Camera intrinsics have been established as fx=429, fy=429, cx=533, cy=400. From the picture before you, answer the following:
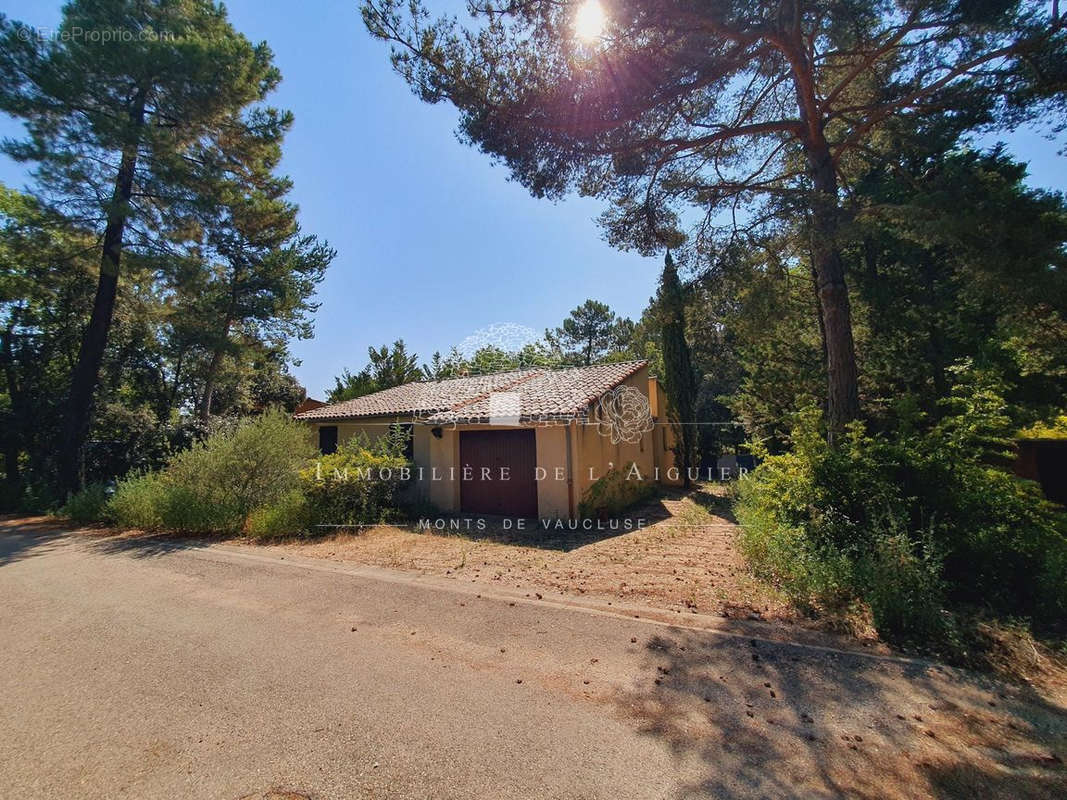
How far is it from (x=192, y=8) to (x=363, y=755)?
795 inches

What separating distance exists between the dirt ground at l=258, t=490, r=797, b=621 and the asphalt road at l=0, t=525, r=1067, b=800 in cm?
80

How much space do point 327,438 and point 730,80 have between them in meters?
15.2

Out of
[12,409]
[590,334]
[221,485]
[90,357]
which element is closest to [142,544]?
[221,485]

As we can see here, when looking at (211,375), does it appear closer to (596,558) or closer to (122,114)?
(122,114)

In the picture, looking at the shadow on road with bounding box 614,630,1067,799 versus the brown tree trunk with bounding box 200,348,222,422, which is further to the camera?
the brown tree trunk with bounding box 200,348,222,422

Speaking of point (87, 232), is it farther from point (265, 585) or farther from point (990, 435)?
point (990, 435)

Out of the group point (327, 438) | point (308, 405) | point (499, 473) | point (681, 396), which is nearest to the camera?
point (499, 473)

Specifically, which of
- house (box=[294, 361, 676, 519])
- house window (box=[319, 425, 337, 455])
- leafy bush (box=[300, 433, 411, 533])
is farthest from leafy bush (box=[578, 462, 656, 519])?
house window (box=[319, 425, 337, 455])

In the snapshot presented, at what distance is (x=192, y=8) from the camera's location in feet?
43.6

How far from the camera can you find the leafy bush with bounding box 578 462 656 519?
10195 mm

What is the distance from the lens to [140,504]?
32.2 ft

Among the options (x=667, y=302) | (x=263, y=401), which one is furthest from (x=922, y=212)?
(x=263, y=401)

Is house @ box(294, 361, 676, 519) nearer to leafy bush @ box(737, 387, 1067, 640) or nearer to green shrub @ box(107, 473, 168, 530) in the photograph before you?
leafy bush @ box(737, 387, 1067, 640)

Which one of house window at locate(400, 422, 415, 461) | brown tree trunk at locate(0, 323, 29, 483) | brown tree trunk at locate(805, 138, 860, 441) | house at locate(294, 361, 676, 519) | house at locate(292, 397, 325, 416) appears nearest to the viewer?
brown tree trunk at locate(805, 138, 860, 441)
